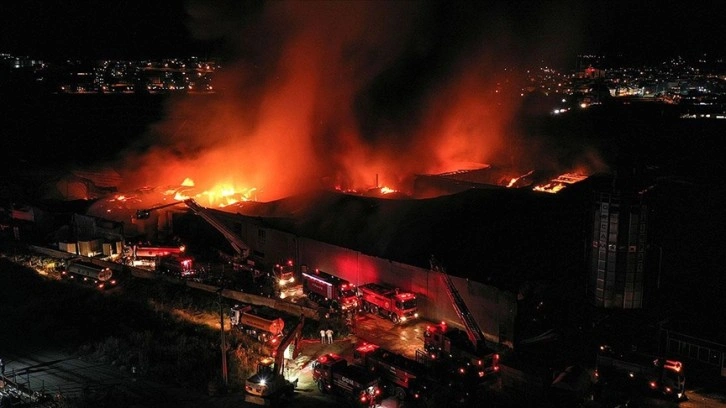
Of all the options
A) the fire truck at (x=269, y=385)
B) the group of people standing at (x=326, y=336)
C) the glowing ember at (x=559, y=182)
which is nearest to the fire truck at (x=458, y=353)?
the group of people standing at (x=326, y=336)

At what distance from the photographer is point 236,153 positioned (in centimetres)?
3170

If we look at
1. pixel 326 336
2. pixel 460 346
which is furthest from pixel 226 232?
pixel 460 346

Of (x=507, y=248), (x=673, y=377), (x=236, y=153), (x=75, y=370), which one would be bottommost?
(x=75, y=370)

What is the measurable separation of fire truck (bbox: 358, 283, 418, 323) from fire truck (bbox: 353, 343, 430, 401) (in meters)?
2.27

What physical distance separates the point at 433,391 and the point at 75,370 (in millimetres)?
8401

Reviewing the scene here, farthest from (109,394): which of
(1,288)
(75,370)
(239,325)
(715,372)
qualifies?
(715,372)

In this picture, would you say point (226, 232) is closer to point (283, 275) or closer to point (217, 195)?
point (283, 275)

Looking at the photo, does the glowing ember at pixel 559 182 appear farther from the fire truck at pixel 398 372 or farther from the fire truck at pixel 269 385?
the fire truck at pixel 269 385

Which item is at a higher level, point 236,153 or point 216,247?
point 236,153

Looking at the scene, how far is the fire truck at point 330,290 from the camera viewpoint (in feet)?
51.0

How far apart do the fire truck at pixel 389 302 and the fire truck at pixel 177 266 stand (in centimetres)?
641

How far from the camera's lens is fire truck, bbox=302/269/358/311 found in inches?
612

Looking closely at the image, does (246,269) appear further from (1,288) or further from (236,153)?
(236,153)

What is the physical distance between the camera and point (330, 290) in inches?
627
